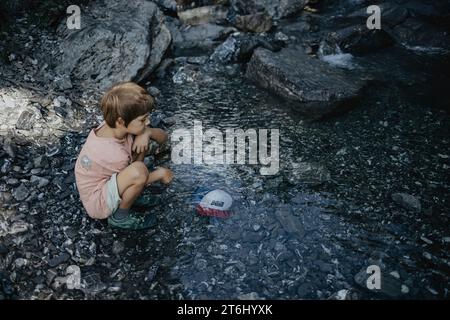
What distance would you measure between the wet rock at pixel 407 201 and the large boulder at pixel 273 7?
4998mm

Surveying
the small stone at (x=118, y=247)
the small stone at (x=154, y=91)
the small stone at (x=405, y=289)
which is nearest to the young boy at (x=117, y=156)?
the small stone at (x=118, y=247)

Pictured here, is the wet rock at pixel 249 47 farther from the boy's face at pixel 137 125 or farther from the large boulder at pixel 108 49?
the boy's face at pixel 137 125

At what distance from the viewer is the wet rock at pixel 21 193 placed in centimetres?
313

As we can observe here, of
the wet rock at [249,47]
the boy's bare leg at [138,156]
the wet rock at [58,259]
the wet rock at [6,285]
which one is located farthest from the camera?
the wet rock at [249,47]

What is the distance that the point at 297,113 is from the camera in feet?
15.0

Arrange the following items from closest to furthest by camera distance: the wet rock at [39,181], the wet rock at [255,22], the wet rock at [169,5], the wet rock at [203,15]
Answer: the wet rock at [39,181], the wet rock at [255,22], the wet rock at [203,15], the wet rock at [169,5]

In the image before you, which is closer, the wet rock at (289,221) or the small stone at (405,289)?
the small stone at (405,289)

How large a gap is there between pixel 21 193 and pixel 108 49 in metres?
2.36

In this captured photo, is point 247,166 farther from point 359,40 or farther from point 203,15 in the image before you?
point 203,15

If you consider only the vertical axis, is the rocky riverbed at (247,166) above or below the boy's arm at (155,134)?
below

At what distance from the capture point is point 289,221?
312 cm

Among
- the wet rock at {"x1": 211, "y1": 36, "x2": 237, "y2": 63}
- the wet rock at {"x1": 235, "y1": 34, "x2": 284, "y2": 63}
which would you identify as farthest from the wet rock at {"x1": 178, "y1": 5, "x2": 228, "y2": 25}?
the wet rock at {"x1": 235, "y1": 34, "x2": 284, "y2": 63}

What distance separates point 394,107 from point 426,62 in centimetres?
Result: 162

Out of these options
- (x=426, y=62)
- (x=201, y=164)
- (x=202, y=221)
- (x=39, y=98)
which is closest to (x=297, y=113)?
(x=201, y=164)
